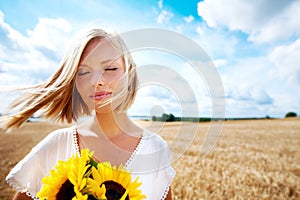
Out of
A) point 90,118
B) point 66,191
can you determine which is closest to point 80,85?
point 90,118

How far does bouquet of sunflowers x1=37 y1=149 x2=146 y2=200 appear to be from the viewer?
67 centimetres

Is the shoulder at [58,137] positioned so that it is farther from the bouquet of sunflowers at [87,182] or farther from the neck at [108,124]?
the bouquet of sunflowers at [87,182]

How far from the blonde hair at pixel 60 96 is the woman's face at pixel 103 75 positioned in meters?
0.07

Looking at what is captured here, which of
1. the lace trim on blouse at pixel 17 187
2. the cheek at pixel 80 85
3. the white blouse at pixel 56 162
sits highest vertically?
the cheek at pixel 80 85

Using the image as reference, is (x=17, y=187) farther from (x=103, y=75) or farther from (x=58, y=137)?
(x=103, y=75)

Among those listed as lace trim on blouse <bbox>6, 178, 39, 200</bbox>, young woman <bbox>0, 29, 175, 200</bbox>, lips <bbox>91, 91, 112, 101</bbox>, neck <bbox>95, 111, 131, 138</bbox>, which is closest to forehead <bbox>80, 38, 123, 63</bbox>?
young woman <bbox>0, 29, 175, 200</bbox>

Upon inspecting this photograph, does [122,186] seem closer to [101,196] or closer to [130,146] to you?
[101,196]

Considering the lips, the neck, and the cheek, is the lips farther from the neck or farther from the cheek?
the neck

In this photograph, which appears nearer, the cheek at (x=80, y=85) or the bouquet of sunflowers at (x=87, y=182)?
the bouquet of sunflowers at (x=87, y=182)

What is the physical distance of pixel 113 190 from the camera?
71 centimetres

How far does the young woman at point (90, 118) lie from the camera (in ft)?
3.19

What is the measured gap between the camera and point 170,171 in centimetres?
A: 127

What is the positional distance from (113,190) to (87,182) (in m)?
0.07

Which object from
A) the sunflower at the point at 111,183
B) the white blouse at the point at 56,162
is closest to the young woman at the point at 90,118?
the white blouse at the point at 56,162
